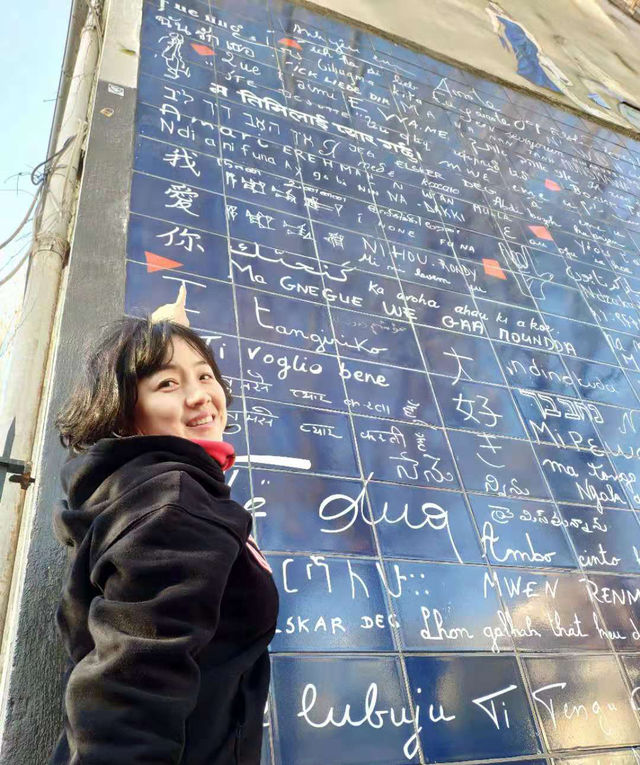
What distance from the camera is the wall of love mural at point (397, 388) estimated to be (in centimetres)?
179

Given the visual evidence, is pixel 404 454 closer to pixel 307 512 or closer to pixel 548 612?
pixel 307 512

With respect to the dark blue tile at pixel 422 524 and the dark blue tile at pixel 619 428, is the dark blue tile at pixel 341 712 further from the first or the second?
the dark blue tile at pixel 619 428

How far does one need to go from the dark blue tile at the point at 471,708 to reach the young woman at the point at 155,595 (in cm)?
96

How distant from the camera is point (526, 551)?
2.25 metres

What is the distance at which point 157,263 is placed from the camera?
2.31 meters

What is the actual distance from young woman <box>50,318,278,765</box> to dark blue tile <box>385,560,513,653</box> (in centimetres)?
101

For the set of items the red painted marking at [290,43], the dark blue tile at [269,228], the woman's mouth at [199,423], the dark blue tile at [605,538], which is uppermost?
the red painted marking at [290,43]

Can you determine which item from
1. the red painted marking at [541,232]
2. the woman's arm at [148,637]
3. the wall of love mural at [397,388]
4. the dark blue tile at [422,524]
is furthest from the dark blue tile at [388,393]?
the red painted marking at [541,232]

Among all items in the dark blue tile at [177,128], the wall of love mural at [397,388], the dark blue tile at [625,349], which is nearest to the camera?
the wall of love mural at [397,388]

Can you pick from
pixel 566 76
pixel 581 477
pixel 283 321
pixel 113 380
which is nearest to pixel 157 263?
pixel 283 321

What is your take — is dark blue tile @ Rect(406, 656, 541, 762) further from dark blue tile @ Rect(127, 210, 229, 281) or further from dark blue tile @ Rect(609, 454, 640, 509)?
dark blue tile @ Rect(127, 210, 229, 281)

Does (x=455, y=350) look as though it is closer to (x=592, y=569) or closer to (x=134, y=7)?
(x=592, y=569)

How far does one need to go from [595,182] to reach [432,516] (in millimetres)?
3931

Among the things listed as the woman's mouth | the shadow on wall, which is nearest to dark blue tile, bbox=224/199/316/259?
the woman's mouth
